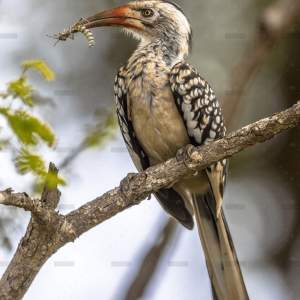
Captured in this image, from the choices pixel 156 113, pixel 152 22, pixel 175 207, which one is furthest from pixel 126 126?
pixel 152 22

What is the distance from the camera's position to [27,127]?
2.17 metres

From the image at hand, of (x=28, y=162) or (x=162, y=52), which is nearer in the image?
(x=28, y=162)

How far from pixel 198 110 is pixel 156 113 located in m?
0.38

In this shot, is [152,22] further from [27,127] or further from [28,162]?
[28,162]

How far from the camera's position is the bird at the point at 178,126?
151 inches

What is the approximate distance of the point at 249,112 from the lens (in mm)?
6414

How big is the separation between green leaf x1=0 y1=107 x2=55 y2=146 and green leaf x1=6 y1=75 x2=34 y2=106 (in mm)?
136

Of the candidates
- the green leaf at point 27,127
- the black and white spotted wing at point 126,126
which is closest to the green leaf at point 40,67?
the green leaf at point 27,127

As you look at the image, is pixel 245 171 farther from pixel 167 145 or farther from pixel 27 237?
pixel 27 237

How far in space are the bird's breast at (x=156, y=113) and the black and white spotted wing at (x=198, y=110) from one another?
0.24 feet

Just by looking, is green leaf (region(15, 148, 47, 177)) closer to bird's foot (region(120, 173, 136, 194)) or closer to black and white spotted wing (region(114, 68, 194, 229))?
bird's foot (region(120, 173, 136, 194))

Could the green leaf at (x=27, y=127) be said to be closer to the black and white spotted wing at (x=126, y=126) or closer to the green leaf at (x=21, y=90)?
the green leaf at (x=21, y=90)

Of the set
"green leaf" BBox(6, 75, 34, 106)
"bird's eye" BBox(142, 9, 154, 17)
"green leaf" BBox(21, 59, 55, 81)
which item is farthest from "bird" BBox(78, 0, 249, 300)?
"green leaf" BBox(6, 75, 34, 106)

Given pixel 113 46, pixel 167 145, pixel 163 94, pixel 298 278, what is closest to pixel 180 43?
pixel 163 94
